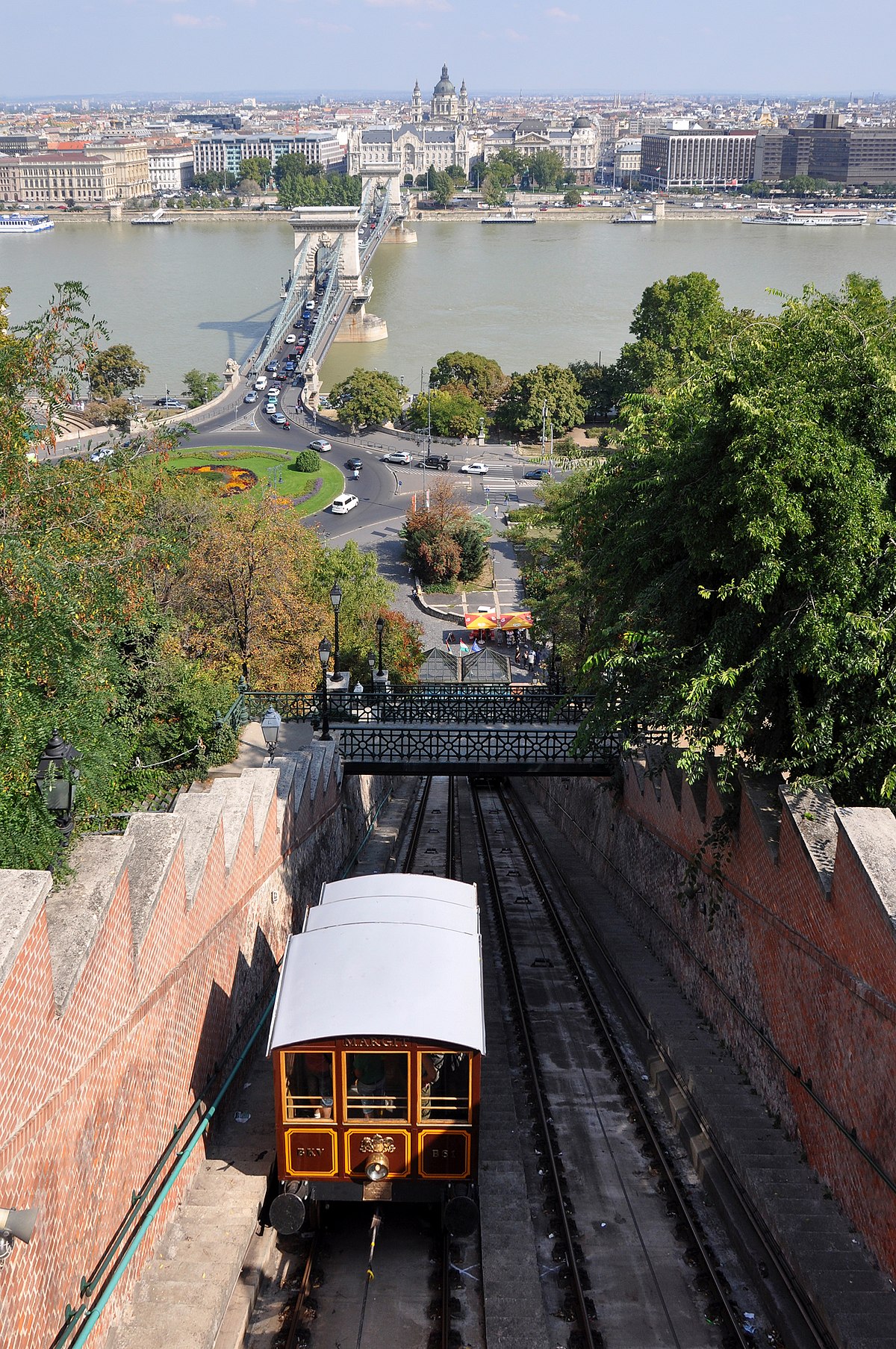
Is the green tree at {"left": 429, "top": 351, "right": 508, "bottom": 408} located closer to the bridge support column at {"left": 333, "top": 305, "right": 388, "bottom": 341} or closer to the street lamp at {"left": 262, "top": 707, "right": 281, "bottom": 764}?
the bridge support column at {"left": 333, "top": 305, "right": 388, "bottom": 341}

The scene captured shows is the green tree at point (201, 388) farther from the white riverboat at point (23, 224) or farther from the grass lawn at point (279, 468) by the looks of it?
the white riverboat at point (23, 224)

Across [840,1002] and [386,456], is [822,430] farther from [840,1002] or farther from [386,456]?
→ [386,456]

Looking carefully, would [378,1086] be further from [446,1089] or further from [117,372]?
[117,372]

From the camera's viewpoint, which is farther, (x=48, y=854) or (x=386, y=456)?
(x=386, y=456)

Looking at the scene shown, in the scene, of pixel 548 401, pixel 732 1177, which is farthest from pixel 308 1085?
pixel 548 401

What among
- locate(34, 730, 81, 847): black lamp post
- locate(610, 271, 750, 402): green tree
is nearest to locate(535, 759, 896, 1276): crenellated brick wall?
locate(34, 730, 81, 847): black lamp post

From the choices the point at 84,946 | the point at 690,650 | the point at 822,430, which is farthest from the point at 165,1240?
the point at 822,430

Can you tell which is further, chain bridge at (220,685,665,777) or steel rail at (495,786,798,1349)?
chain bridge at (220,685,665,777)

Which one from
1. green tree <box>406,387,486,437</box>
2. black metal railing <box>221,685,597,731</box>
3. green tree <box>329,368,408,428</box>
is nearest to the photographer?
black metal railing <box>221,685,597,731</box>
